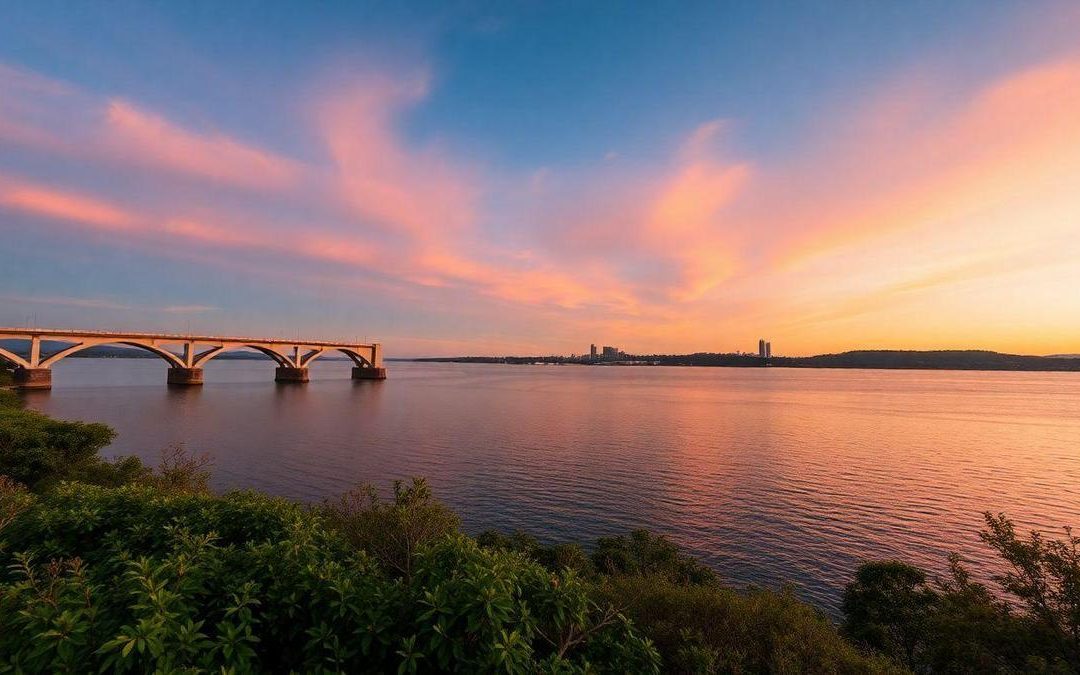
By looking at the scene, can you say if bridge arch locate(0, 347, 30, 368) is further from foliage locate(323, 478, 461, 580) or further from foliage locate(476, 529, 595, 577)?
foliage locate(323, 478, 461, 580)

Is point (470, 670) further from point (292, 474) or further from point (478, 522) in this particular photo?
point (292, 474)

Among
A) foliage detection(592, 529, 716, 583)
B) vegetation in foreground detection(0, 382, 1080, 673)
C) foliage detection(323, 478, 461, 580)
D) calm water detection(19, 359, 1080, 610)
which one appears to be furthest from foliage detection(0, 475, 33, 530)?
calm water detection(19, 359, 1080, 610)

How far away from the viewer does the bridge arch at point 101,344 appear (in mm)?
83062

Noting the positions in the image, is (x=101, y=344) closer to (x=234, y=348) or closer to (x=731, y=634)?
(x=234, y=348)

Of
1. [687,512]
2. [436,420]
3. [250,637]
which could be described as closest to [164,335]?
[436,420]

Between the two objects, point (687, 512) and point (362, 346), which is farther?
point (362, 346)

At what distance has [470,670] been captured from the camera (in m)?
5.41

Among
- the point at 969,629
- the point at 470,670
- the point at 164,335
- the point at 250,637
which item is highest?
the point at 164,335

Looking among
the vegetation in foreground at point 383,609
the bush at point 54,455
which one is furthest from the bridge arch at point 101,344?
the vegetation in foreground at point 383,609

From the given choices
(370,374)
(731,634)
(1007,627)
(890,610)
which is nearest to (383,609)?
(731,634)

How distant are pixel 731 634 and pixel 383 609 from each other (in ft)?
26.9

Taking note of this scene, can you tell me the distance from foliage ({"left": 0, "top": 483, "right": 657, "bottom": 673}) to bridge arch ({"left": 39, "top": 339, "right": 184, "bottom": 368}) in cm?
10530

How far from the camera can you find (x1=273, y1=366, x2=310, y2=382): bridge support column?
125062mm

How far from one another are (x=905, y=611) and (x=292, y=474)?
3427 cm
